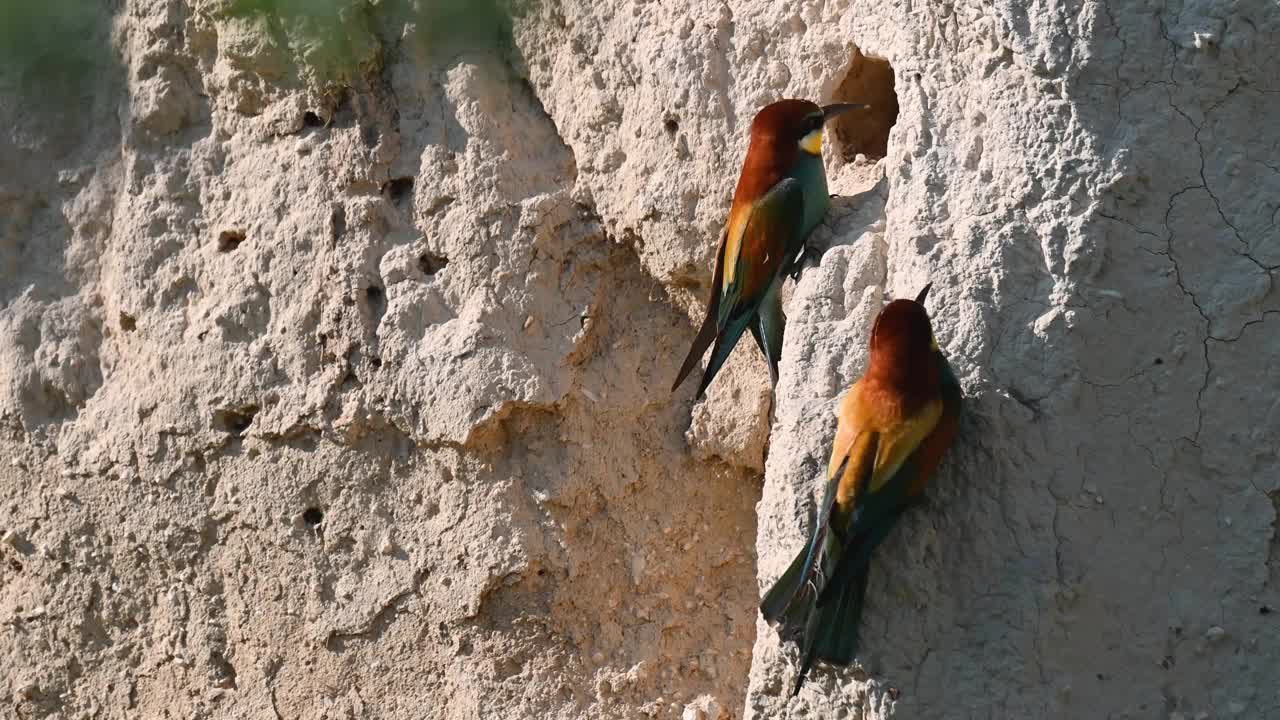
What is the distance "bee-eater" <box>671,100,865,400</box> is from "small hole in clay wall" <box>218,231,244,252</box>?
2.32 ft

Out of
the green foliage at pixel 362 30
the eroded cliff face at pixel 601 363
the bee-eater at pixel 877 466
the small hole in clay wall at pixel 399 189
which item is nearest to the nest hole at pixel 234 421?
the eroded cliff face at pixel 601 363

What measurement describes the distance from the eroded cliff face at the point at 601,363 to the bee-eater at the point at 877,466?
4cm

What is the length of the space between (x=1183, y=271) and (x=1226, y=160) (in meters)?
0.11

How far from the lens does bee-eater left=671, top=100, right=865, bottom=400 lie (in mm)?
1651

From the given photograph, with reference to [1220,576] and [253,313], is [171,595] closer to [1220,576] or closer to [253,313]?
[253,313]

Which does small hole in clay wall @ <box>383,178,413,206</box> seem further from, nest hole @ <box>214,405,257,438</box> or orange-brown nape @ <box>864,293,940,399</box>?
orange-brown nape @ <box>864,293,940,399</box>

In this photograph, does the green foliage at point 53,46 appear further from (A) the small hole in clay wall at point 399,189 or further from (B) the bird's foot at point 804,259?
(B) the bird's foot at point 804,259

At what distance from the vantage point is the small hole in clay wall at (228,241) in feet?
6.70

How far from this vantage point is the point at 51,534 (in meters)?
2.10

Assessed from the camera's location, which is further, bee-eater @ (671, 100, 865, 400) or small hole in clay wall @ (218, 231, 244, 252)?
small hole in clay wall @ (218, 231, 244, 252)

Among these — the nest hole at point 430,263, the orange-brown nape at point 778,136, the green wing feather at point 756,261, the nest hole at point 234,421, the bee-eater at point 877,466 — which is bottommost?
the bee-eater at point 877,466

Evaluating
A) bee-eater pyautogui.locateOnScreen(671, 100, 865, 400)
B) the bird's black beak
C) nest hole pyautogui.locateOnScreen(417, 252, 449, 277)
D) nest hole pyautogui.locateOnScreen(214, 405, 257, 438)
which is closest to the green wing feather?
bee-eater pyautogui.locateOnScreen(671, 100, 865, 400)

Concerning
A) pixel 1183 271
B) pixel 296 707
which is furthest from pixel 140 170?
pixel 1183 271

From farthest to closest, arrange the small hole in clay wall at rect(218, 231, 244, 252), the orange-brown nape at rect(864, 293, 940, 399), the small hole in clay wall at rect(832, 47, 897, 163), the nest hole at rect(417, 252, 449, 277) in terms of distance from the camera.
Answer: the small hole in clay wall at rect(218, 231, 244, 252), the nest hole at rect(417, 252, 449, 277), the small hole in clay wall at rect(832, 47, 897, 163), the orange-brown nape at rect(864, 293, 940, 399)
